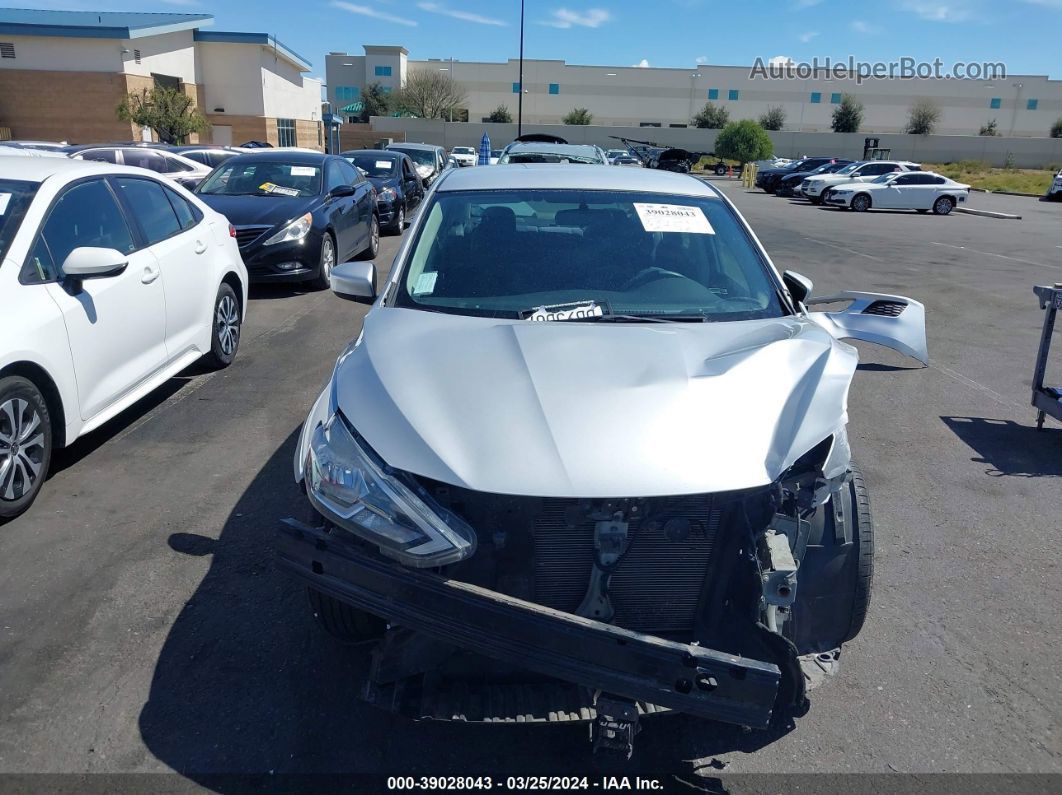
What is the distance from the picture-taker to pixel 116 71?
38.3 meters

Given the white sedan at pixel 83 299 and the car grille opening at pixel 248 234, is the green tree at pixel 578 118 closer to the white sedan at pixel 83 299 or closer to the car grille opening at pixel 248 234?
the car grille opening at pixel 248 234

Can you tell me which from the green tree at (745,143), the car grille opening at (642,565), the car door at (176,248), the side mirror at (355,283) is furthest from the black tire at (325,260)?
the green tree at (745,143)

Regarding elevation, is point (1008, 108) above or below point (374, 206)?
above

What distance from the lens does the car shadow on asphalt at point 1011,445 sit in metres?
5.20

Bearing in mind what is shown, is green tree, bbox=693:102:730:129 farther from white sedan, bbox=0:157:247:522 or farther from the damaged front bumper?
the damaged front bumper

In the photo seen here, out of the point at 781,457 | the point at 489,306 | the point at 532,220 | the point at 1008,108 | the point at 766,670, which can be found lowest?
the point at 766,670

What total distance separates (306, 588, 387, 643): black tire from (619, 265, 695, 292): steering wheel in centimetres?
175

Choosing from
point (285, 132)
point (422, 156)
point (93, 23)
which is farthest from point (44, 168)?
point (285, 132)

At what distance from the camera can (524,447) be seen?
2332 millimetres

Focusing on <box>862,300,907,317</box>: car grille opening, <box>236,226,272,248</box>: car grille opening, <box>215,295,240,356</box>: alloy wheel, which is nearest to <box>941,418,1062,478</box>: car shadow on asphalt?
<box>862,300,907,317</box>: car grille opening

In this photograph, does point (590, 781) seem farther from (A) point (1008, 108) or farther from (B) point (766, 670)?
(A) point (1008, 108)

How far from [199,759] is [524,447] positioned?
1480mm

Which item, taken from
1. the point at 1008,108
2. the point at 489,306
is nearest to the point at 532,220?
the point at 489,306

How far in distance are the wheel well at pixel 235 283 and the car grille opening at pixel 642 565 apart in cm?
504
